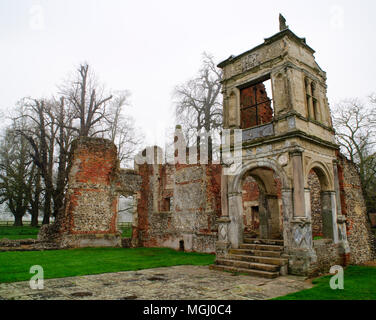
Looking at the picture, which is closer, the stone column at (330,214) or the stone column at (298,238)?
the stone column at (298,238)

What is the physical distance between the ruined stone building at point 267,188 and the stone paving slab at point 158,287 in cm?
113

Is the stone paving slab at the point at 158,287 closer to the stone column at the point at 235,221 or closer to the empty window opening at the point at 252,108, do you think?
the stone column at the point at 235,221

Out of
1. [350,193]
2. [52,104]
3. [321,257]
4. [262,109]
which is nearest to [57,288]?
[321,257]

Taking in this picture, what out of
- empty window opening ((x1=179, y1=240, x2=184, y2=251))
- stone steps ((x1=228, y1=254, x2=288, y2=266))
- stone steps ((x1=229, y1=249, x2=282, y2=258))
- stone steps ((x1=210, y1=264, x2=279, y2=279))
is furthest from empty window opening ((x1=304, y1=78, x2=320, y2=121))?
empty window opening ((x1=179, y1=240, x2=184, y2=251))

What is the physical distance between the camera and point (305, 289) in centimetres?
738

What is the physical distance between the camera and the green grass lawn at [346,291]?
6387 millimetres

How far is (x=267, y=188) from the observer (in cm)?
1318

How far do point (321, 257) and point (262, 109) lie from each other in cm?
753

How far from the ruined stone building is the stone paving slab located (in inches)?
44.6

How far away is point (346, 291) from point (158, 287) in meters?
4.87

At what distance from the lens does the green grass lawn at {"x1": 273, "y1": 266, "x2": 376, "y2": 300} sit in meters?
6.39

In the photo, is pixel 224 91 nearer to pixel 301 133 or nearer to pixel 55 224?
pixel 301 133

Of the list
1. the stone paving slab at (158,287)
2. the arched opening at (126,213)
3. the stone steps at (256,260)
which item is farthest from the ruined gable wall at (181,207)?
the stone paving slab at (158,287)

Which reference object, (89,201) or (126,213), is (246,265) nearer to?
(89,201)
